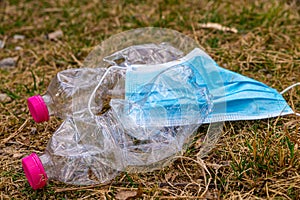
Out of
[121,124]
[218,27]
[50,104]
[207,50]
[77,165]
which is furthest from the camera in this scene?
[218,27]

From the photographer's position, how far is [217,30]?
3152 millimetres

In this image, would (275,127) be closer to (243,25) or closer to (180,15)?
(243,25)

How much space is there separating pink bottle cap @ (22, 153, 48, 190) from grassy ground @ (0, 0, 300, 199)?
3.8 inches

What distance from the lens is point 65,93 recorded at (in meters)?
2.41

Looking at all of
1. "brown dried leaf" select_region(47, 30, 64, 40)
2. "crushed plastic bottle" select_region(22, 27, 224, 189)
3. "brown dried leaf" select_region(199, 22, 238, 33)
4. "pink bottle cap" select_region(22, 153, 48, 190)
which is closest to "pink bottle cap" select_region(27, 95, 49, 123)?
"crushed plastic bottle" select_region(22, 27, 224, 189)

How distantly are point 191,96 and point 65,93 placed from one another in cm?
62

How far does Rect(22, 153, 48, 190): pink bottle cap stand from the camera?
74.5 inches

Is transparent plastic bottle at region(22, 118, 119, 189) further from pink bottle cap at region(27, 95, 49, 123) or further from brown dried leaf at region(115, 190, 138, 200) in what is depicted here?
pink bottle cap at region(27, 95, 49, 123)

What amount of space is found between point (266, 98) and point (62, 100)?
98 centimetres

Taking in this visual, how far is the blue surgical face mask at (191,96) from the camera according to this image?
222 centimetres

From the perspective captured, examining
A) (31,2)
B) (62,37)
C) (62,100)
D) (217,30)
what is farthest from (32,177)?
(31,2)

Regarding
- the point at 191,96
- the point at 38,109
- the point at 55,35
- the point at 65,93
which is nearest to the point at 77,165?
the point at 38,109

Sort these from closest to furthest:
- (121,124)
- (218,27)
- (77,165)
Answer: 1. (77,165)
2. (121,124)
3. (218,27)

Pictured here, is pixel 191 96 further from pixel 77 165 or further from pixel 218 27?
pixel 218 27
